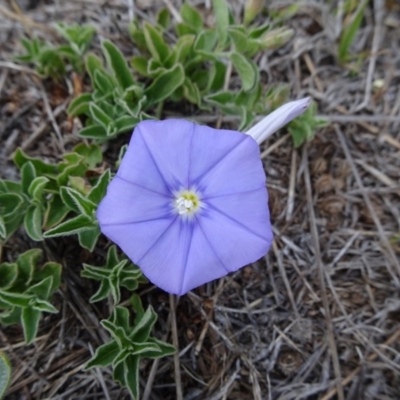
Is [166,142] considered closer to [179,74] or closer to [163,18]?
[179,74]

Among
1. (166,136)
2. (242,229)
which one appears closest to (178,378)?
(242,229)

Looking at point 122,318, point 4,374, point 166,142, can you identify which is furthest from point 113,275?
point 166,142

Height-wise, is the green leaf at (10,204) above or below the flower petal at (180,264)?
above

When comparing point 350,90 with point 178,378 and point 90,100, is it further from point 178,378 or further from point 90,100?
point 178,378

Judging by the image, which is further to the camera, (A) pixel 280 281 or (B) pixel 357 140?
(B) pixel 357 140

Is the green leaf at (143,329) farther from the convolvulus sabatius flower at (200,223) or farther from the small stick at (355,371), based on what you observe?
the small stick at (355,371)

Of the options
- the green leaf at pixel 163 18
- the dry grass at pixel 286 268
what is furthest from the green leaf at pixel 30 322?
the green leaf at pixel 163 18
